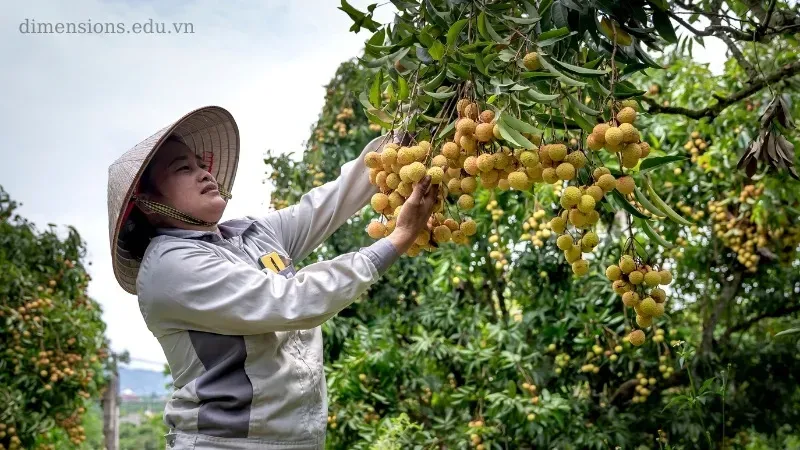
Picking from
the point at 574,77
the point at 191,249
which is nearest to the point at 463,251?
the point at 191,249

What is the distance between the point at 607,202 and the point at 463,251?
2.16 metres

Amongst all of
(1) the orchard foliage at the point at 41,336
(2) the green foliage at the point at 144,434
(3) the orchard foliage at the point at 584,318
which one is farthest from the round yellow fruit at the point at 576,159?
(2) the green foliage at the point at 144,434

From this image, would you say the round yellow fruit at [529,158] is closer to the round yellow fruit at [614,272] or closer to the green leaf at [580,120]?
the green leaf at [580,120]

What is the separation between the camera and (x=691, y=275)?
380 cm

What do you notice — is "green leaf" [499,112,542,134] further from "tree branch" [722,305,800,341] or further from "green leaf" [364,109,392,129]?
"tree branch" [722,305,800,341]

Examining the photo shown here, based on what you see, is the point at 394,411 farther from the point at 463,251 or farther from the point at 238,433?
the point at 238,433

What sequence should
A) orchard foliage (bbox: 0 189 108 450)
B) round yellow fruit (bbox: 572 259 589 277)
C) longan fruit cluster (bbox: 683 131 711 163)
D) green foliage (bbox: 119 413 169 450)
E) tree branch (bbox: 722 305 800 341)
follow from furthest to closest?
1. green foliage (bbox: 119 413 169 450)
2. orchard foliage (bbox: 0 189 108 450)
3. tree branch (bbox: 722 305 800 341)
4. longan fruit cluster (bbox: 683 131 711 163)
5. round yellow fruit (bbox: 572 259 589 277)

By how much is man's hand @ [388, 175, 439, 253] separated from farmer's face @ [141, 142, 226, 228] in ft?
1.48

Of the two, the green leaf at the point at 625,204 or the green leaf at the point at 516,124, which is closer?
the green leaf at the point at 516,124

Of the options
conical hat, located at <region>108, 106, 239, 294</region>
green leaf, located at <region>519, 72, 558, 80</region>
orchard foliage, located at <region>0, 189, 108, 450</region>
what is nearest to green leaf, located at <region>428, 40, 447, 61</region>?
green leaf, located at <region>519, 72, 558, 80</region>

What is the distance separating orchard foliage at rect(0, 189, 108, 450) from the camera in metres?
4.16

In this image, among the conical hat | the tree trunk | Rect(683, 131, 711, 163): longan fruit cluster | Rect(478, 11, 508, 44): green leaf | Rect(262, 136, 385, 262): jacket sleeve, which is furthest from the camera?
the tree trunk

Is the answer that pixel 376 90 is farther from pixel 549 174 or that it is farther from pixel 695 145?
pixel 695 145

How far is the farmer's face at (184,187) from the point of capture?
1.53m
